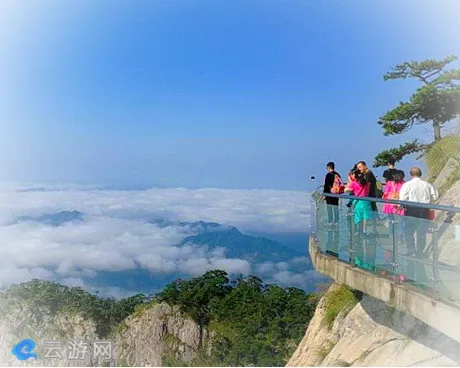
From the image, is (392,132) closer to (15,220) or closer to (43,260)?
(43,260)

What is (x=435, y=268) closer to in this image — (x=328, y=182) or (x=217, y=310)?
(x=328, y=182)

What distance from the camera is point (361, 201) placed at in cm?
838

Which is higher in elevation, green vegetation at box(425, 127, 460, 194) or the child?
green vegetation at box(425, 127, 460, 194)

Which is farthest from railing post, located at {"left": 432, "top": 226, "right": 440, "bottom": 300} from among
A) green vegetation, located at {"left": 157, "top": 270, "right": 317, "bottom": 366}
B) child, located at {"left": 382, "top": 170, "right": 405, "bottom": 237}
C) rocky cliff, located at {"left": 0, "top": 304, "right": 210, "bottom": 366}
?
rocky cliff, located at {"left": 0, "top": 304, "right": 210, "bottom": 366}

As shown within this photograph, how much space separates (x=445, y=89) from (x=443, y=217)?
14.5 metres

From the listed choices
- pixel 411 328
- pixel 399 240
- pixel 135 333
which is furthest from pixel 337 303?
pixel 135 333

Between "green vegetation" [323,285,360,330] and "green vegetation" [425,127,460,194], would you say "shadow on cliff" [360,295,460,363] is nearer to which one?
"green vegetation" [323,285,360,330]

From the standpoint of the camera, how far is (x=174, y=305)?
47000 mm

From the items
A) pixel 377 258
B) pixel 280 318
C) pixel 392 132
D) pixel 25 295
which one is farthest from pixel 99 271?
pixel 377 258

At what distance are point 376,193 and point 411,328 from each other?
Result: 1.87 m

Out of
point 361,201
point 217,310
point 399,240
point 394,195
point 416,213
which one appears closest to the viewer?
point 416,213

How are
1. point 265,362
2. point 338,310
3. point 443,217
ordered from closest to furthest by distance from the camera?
1. point 443,217
2. point 338,310
3. point 265,362

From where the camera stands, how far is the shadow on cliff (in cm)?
784

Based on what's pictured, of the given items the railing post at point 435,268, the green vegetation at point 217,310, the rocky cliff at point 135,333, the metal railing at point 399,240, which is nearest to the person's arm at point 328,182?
the metal railing at point 399,240
